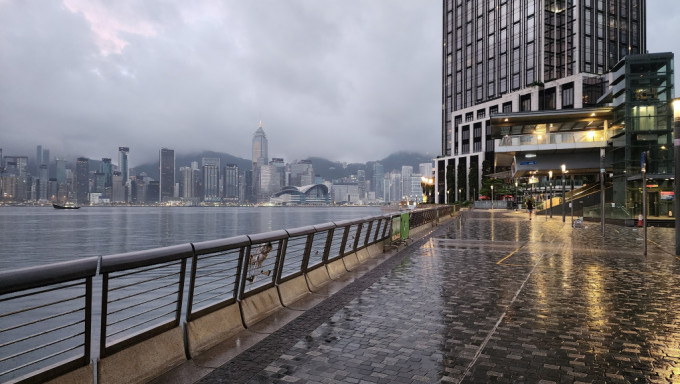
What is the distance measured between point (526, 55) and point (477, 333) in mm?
97277

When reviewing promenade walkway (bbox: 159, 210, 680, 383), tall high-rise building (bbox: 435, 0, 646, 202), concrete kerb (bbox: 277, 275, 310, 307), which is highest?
tall high-rise building (bbox: 435, 0, 646, 202)

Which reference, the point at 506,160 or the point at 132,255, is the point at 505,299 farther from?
the point at 506,160

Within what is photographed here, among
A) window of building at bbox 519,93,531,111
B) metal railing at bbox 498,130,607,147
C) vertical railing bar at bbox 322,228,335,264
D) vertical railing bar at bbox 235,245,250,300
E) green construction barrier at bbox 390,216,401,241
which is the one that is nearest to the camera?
vertical railing bar at bbox 235,245,250,300

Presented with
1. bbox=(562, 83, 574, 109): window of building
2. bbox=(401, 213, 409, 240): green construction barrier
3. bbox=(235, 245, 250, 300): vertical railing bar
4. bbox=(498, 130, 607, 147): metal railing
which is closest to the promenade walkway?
bbox=(235, 245, 250, 300): vertical railing bar

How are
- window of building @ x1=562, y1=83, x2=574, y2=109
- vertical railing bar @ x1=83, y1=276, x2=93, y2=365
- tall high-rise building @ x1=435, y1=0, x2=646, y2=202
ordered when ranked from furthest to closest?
1. tall high-rise building @ x1=435, y1=0, x2=646, y2=202
2. window of building @ x1=562, y1=83, x2=574, y2=109
3. vertical railing bar @ x1=83, y1=276, x2=93, y2=365

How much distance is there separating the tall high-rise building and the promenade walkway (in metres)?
74.5

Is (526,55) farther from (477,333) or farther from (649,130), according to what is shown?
(477,333)

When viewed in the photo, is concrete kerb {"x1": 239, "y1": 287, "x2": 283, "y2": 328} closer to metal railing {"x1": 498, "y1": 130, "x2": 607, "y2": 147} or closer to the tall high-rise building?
metal railing {"x1": 498, "y1": 130, "x2": 607, "y2": 147}

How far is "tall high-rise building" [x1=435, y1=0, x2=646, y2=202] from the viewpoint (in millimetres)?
82500

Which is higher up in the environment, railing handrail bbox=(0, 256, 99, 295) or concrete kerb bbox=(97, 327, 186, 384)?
railing handrail bbox=(0, 256, 99, 295)

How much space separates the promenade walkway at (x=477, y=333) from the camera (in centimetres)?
504

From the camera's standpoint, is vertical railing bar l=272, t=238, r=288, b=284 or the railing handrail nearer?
the railing handrail

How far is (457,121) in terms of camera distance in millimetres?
112875

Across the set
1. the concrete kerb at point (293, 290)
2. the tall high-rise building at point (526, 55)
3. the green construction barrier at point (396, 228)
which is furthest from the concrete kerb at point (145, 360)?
the tall high-rise building at point (526, 55)
